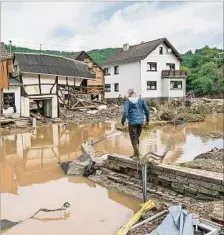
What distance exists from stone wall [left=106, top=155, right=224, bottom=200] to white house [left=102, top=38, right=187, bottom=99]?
89.6 feet

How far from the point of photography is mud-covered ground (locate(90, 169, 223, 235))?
5639mm

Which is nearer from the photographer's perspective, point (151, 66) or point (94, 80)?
point (94, 80)

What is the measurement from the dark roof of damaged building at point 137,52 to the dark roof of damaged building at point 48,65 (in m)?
7.67

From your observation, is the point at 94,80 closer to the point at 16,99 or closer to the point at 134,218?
the point at 16,99

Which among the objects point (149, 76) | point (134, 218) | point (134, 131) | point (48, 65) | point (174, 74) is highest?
point (48, 65)

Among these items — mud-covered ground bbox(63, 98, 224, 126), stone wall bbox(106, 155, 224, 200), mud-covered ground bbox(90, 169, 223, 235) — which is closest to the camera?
mud-covered ground bbox(90, 169, 223, 235)

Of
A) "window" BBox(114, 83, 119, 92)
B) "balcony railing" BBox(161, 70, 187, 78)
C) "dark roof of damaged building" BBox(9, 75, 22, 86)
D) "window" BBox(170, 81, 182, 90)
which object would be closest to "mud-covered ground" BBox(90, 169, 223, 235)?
"dark roof of damaged building" BBox(9, 75, 22, 86)

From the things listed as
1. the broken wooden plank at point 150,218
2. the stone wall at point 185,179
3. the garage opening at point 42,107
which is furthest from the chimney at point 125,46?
the broken wooden plank at point 150,218

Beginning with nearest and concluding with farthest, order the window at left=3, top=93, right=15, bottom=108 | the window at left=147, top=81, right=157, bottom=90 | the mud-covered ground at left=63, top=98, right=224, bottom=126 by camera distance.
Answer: the window at left=3, top=93, right=15, bottom=108, the mud-covered ground at left=63, top=98, right=224, bottom=126, the window at left=147, top=81, right=157, bottom=90

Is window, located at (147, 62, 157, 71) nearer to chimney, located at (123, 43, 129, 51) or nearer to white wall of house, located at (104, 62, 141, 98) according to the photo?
white wall of house, located at (104, 62, 141, 98)

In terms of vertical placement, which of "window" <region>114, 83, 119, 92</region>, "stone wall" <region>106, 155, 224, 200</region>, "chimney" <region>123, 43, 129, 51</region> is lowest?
"stone wall" <region>106, 155, 224, 200</region>

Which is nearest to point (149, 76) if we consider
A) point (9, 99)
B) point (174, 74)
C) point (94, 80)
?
point (174, 74)

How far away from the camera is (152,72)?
36.3m

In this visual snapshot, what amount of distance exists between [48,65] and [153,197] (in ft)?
69.0
